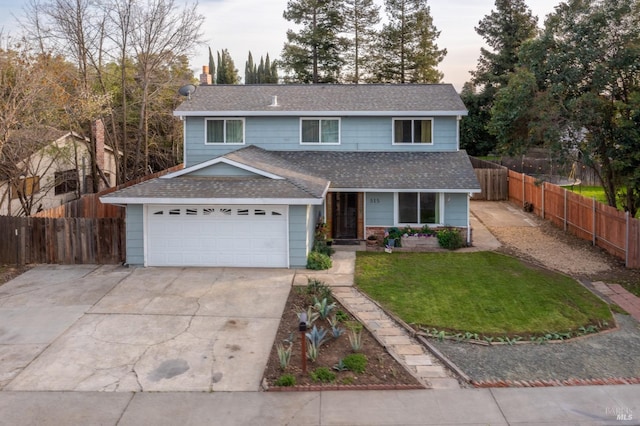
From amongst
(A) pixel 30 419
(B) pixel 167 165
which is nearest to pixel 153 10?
(B) pixel 167 165

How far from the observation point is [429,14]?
45312 mm

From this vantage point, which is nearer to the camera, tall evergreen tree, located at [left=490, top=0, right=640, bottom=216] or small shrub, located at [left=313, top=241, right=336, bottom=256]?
tall evergreen tree, located at [left=490, top=0, right=640, bottom=216]

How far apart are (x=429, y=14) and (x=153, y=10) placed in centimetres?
2718

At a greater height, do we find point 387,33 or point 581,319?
point 387,33

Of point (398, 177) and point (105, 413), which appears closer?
point (105, 413)

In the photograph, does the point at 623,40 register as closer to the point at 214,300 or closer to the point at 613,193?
the point at 613,193

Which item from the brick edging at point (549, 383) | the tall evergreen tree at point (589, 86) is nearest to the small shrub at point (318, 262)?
the brick edging at point (549, 383)

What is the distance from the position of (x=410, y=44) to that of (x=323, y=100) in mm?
26336

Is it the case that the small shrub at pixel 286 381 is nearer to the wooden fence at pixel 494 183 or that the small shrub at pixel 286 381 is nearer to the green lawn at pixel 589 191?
the wooden fence at pixel 494 183

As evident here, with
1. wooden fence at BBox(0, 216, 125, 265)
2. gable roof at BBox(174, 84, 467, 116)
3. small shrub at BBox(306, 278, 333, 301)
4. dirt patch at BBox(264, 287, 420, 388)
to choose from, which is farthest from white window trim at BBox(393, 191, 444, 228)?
wooden fence at BBox(0, 216, 125, 265)

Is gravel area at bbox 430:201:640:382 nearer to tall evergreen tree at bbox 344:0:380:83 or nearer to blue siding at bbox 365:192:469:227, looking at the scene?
blue siding at bbox 365:192:469:227

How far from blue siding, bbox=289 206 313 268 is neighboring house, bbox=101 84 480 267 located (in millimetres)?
30

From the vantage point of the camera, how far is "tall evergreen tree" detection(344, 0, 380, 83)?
4609cm

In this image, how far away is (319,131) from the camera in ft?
71.3
